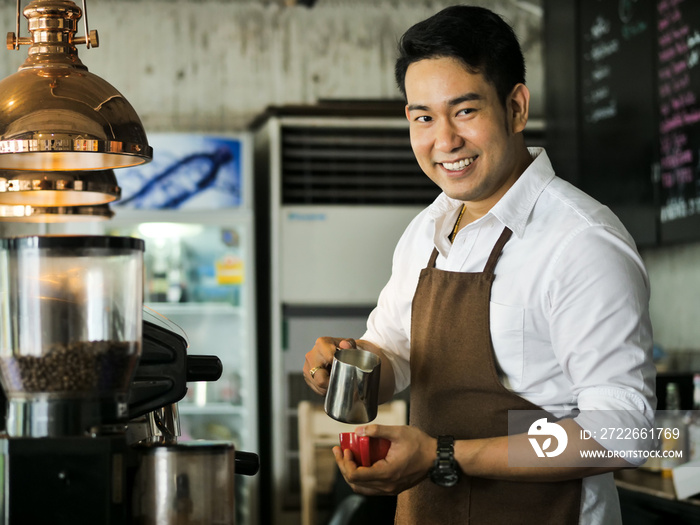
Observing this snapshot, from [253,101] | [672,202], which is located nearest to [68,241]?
[672,202]

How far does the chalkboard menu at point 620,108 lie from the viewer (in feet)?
11.6

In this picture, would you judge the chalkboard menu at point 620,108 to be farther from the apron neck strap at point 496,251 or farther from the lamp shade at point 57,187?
the lamp shade at point 57,187

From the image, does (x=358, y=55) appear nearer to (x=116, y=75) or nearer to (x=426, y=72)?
(x=116, y=75)

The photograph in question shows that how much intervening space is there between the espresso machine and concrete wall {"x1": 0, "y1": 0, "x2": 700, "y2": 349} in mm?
3782

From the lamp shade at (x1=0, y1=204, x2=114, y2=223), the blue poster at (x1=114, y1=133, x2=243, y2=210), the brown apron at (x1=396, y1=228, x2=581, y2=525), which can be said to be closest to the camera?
the brown apron at (x1=396, y1=228, x2=581, y2=525)

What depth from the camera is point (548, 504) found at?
1567 mm

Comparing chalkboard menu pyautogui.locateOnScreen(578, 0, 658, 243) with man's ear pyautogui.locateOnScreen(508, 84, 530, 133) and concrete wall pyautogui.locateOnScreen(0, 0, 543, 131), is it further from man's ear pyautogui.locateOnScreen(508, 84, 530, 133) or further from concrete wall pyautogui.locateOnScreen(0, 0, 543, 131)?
man's ear pyautogui.locateOnScreen(508, 84, 530, 133)

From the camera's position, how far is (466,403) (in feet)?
5.41

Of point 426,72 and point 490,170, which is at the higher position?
point 426,72

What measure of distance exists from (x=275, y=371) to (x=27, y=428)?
331cm

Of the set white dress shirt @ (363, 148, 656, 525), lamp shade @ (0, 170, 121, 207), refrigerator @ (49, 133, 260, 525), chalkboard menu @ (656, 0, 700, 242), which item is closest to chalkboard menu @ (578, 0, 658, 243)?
chalkboard menu @ (656, 0, 700, 242)

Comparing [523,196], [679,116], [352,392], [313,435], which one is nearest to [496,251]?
[523,196]

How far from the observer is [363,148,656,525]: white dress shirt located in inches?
54.9

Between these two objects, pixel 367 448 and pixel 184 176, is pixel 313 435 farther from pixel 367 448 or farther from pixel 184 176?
pixel 367 448
